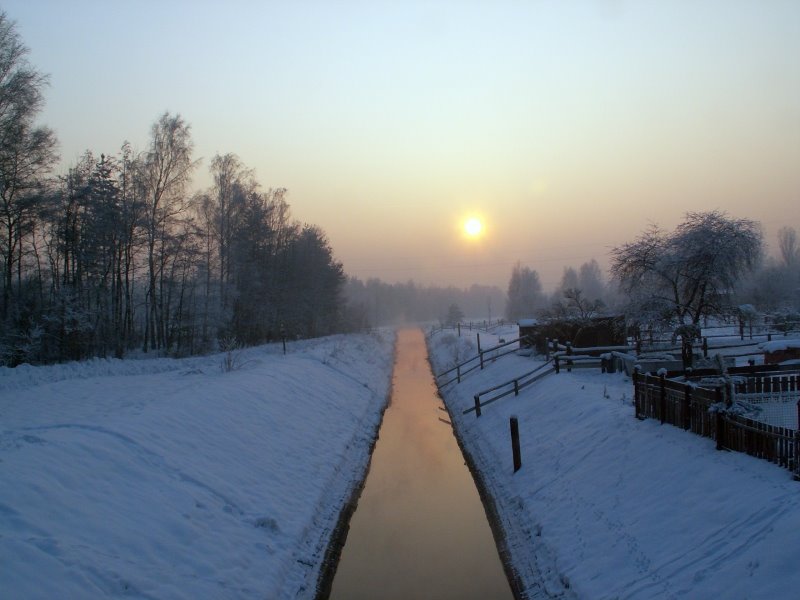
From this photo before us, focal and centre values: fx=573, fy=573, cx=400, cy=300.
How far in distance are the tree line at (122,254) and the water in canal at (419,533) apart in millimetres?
17592

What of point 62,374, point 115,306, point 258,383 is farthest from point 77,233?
point 258,383

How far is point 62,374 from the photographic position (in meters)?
22.0

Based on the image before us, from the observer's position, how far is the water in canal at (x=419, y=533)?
1023cm

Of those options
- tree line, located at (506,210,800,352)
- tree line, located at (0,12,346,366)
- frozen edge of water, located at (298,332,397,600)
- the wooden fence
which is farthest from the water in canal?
tree line, located at (0,12,346,366)

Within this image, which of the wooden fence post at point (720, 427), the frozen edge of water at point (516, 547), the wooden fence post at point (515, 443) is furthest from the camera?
the wooden fence post at point (515, 443)

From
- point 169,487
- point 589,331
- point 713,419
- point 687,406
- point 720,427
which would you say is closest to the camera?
point 720,427

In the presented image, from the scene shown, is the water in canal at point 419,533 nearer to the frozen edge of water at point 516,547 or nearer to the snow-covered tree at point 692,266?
the frozen edge of water at point 516,547

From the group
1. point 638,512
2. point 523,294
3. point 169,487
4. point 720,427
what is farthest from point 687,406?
point 523,294

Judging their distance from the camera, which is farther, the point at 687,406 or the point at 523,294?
A: the point at 523,294

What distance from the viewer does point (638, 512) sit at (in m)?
9.42

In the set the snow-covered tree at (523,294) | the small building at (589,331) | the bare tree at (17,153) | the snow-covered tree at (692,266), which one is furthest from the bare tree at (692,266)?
the snow-covered tree at (523,294)

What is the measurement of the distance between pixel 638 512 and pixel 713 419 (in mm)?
2125

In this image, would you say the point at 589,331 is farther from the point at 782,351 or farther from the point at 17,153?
the point at 17,153

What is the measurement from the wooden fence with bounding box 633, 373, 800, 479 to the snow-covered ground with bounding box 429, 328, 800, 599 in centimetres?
20
